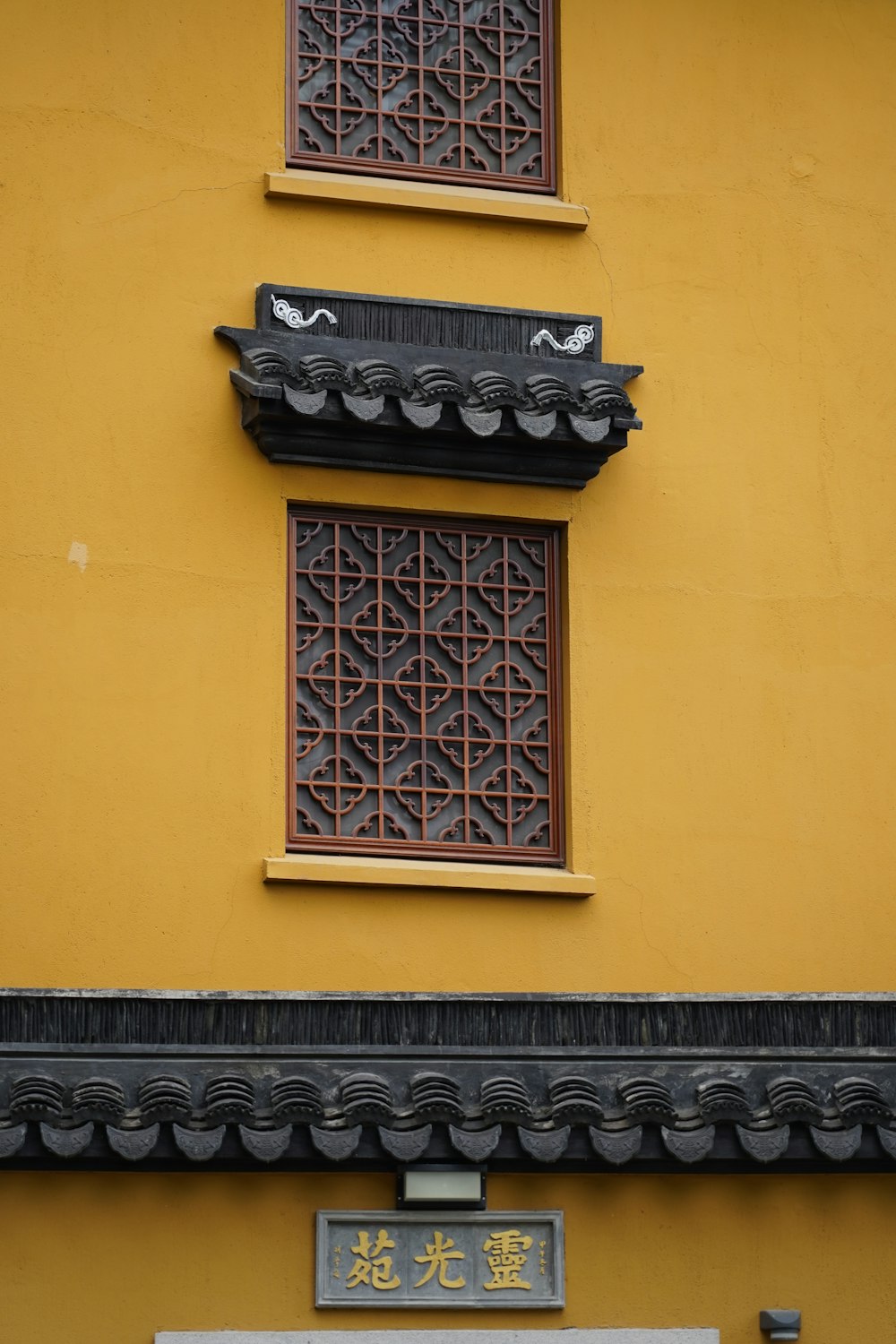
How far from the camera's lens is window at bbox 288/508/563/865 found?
10.3 m

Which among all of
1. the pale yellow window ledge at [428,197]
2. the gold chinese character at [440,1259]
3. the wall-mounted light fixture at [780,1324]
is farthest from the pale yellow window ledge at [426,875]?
the pale yellow window ledge at [428,197]

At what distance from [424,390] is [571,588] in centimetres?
123

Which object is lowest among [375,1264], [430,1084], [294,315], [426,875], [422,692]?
[375,1264]

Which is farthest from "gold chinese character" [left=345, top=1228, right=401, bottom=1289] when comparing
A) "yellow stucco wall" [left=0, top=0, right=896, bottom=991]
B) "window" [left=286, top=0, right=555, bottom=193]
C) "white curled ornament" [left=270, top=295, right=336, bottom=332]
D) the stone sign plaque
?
"window" [left=286, top=0, right=555, bottom=193]

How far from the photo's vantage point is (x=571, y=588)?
1070cm

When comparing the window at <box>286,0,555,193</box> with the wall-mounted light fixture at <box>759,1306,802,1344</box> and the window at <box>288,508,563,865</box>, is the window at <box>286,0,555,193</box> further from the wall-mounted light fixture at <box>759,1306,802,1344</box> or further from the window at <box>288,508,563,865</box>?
the wall-mounted light fixture at <box>759,1306,802,1344</box>

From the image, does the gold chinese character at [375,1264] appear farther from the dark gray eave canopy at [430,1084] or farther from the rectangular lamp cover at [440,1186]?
the dark gray eave canopy at [430,1084]

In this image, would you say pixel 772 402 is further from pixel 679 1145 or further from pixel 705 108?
pixel 679 1145

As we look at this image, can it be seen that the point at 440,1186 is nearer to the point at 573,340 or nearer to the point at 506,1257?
the point at 506,1257

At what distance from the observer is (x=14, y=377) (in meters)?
10.3

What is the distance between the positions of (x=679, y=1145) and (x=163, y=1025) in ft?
7.47

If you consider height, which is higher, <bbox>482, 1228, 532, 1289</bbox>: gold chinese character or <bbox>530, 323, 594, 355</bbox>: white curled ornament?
<bbox>530, 323, 594, 355</bbox>: white curled ornament

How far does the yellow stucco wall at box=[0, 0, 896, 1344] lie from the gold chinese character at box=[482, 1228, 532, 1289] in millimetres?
232

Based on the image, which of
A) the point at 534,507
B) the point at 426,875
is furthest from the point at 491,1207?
the point at 534,507
